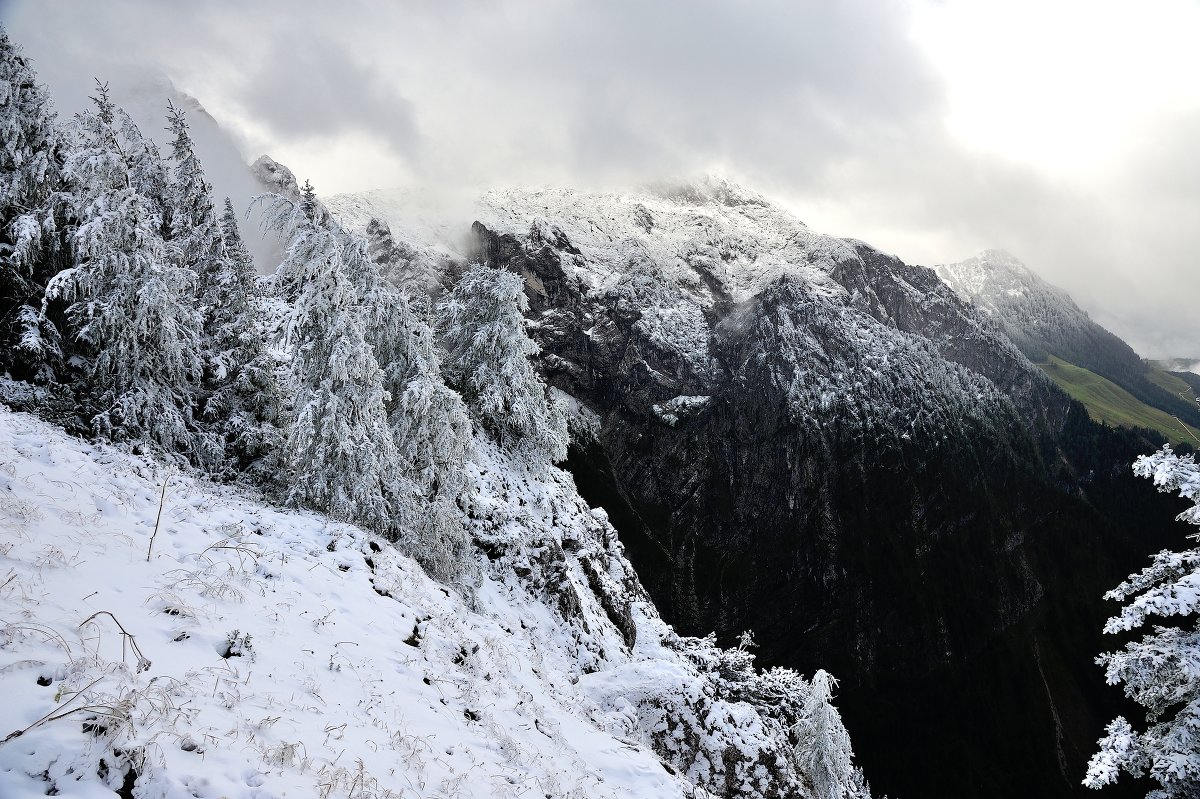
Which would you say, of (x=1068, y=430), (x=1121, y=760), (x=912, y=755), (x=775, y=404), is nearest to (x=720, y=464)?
(x=775, y=404)

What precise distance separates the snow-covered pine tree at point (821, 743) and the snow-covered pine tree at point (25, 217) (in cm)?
3655

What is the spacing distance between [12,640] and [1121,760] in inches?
661

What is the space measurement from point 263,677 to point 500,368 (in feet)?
69.6

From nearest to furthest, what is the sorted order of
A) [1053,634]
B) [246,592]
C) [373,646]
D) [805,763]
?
[246,592] < [373,646] < [805,763] < [1053,634]

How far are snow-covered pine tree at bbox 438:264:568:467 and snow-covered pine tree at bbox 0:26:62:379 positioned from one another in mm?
15055

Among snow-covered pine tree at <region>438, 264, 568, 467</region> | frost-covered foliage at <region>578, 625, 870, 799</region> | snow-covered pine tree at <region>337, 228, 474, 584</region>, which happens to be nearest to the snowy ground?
frost-covered foliage at <region>578, 625, 870, 799</region>

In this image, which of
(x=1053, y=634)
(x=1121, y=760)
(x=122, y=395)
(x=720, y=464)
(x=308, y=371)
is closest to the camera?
(x=1121, y=760)

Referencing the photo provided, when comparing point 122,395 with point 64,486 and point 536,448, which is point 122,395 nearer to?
point 64,486

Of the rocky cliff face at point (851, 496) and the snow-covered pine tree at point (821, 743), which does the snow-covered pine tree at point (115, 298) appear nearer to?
the snow-covered pine tree at point (821, 743)

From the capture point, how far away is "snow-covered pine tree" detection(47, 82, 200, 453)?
13516 millimetres

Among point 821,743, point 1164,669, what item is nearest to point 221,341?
point 1164,669

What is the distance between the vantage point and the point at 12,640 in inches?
187

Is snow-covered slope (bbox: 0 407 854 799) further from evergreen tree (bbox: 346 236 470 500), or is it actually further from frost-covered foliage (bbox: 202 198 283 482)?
evergreen tree (bbox: 346 236 470 500)

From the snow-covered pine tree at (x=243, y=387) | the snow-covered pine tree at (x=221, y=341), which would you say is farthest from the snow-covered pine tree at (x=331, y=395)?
the snow-covered pine tree at (x=221, y=341)
